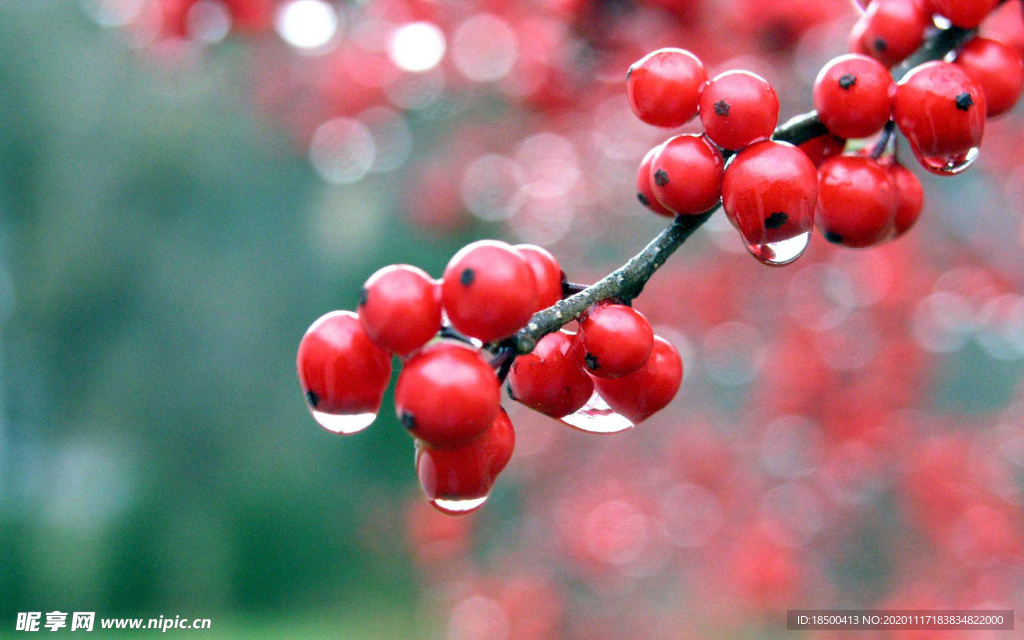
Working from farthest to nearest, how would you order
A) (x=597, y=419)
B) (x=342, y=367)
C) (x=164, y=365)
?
(x=164, y=365) < (x=597, y=419) < (x=342, y=367)

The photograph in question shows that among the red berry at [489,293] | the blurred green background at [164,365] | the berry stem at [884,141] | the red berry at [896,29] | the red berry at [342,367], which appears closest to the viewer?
the red berry at [489,293]

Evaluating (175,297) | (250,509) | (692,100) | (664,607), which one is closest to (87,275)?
(175,297)

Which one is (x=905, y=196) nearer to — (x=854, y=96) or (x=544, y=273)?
(x=854, y=96)

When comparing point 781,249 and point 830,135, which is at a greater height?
point 830,135

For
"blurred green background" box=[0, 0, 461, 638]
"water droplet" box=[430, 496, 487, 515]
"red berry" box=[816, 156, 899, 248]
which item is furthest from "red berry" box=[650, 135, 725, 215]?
"blurred green background" box=[0, 0, 461, 638]

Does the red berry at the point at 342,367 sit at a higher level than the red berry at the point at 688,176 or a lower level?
lower

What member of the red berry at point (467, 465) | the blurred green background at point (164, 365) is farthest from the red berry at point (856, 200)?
the blurred green background at point (164, 365)

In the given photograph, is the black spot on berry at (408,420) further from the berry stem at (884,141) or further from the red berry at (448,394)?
the berry stem at (884,141)

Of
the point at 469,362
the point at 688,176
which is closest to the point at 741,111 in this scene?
the point at 688,176
